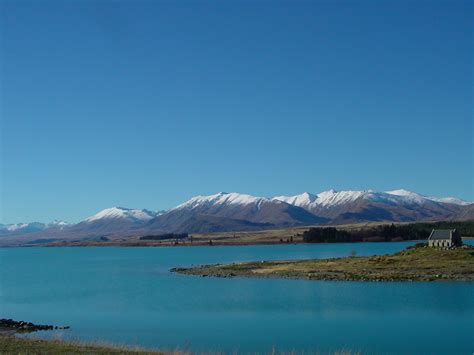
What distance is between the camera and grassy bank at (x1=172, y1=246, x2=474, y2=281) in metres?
66.9

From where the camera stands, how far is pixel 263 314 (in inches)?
1829

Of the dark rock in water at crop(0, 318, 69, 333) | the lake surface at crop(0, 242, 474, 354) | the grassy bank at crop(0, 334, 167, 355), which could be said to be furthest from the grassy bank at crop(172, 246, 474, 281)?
the grassy bank at crop(0, 334, 167, 355)

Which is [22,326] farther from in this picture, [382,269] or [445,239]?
[445,239]

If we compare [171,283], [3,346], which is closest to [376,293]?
[171,283]

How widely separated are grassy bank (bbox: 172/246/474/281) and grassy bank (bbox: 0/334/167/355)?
137 feet

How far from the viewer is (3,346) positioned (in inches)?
1148

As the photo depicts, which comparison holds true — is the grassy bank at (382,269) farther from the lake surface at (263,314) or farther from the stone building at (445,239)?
the lake surface at (263,314)

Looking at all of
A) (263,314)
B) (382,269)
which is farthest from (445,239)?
(263,314)

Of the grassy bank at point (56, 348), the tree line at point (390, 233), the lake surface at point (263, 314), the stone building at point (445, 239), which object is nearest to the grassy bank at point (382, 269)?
the stone building at point (445, 239)

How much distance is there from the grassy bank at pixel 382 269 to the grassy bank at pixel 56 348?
41673mm

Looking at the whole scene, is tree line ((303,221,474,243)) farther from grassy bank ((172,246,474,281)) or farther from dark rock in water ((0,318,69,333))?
dark rock in water ((0,318,69,333))

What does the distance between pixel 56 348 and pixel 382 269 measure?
52.8 metres

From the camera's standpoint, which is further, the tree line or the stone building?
the tree line

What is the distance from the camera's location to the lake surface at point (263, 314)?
35.0 meters
